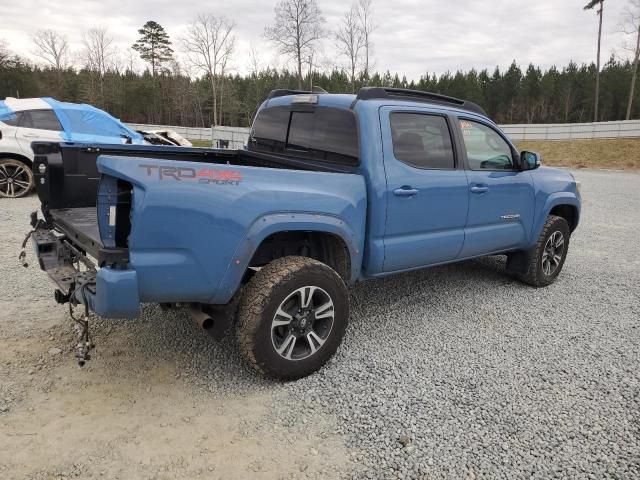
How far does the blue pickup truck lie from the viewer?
257cm

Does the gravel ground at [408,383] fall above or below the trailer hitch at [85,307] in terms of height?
below

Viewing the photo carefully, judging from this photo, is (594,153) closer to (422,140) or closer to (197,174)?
(422,140)

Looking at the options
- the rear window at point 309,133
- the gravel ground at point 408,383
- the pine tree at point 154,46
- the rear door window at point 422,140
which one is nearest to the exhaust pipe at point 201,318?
the gravel ground at point 408,383

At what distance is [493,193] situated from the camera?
446 cm

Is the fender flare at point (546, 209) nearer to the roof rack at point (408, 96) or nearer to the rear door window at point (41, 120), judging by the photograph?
the roof rack at point (408, 96)

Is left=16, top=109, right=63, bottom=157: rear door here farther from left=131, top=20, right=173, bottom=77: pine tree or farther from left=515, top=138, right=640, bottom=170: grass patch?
left=131, top=20, right=173, bottom=77: pine tree

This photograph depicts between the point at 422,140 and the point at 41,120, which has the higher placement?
the point at 41,120

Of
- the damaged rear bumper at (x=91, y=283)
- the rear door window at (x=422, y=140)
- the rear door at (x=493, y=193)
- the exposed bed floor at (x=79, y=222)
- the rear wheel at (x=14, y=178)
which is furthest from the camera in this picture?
the rear wheel at (x=14, y=178)

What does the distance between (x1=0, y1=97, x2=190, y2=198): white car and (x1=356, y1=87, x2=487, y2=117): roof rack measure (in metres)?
6.08

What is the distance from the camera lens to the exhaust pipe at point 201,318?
3.00m

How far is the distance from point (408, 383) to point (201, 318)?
1.46 m

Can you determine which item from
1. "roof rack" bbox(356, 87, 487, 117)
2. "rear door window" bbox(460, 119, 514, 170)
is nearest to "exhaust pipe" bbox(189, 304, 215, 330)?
"roof rack" bbox(356, 87, 487, 117)

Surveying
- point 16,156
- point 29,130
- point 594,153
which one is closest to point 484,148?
point 29,130

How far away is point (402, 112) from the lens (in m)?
3.81
